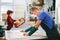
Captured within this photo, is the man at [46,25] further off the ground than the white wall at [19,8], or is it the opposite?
the white wall at [19,8]

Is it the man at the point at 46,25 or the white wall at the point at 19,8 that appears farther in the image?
the white wall at the point at 19,8

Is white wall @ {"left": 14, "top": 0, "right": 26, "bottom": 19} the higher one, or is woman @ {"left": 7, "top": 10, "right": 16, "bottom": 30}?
white wall @ {"left": 14, "top": 0, "right": 26, "bottom": 19}

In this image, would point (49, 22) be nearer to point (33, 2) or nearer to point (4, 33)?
point (33, 2)

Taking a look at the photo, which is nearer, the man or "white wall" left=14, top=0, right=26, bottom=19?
the man

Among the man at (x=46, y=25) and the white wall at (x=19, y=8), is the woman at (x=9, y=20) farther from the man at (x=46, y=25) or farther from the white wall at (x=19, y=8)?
the man at (x=46, y=25)

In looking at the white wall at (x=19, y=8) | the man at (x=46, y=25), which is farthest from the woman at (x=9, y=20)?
the man at (x=46, y=25)

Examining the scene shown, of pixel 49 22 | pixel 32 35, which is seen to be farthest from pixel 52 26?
pixel 32 35

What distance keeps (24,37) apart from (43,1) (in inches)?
19.2

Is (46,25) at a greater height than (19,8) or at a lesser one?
lesser

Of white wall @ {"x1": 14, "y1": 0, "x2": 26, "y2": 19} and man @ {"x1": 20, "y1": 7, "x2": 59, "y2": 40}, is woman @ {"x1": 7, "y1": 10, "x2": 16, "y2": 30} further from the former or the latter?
man @ {"x1": 20, "y1": 7, "x2": 59, "y2": 40}

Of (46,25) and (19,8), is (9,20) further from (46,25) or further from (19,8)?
(46,25)

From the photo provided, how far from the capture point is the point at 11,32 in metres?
1.94

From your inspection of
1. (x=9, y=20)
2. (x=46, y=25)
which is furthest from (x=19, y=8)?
(x=46, y=25)

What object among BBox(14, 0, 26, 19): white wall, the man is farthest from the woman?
the man
